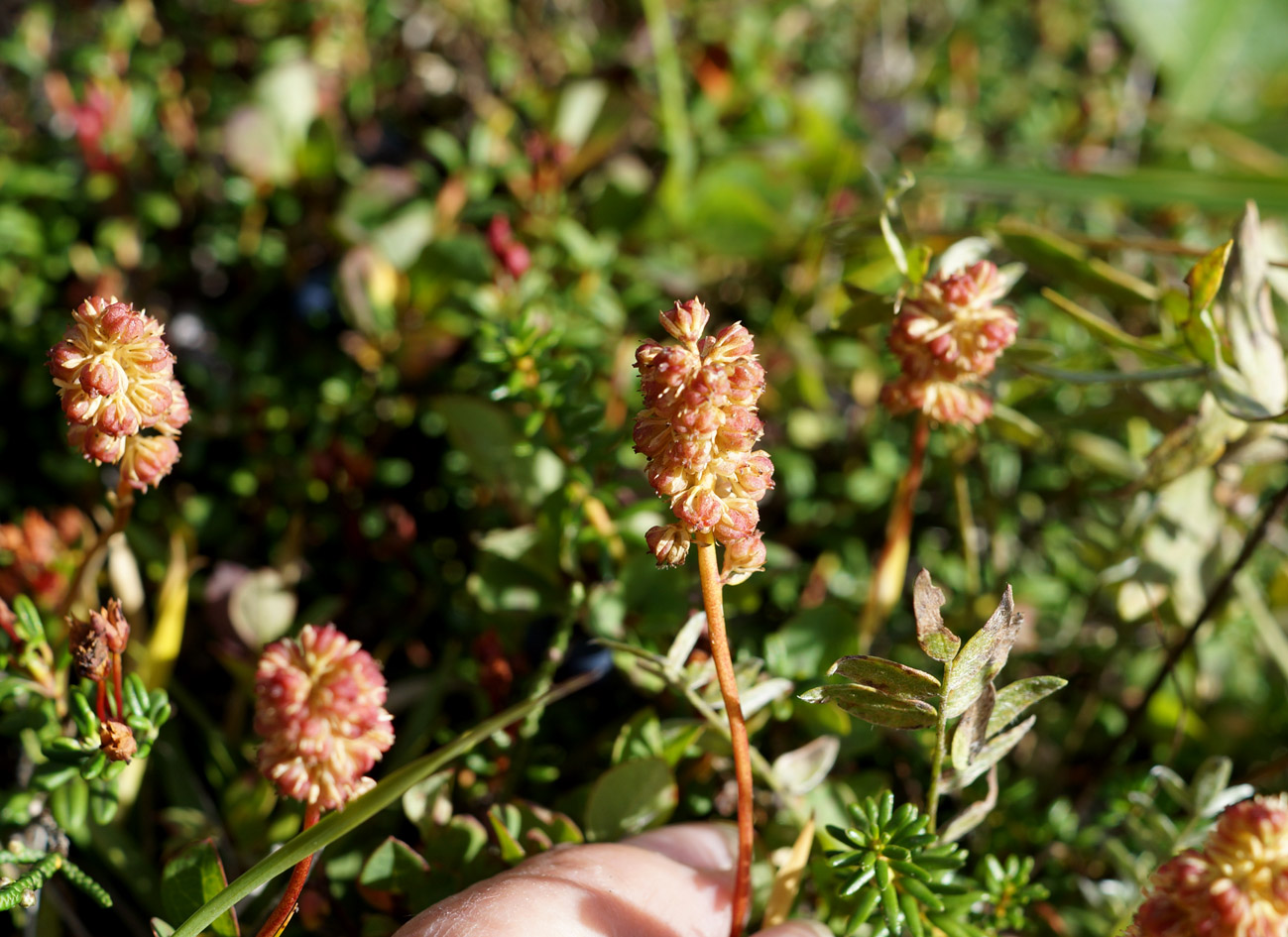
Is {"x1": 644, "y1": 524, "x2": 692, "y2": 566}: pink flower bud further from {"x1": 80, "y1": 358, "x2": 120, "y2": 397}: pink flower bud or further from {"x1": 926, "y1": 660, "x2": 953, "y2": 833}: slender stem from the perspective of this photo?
{"x1": 80, "y1": 358, "x2": 120, "y2": 397}: pink flower bud

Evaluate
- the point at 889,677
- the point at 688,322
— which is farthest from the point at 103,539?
the point at 889,677

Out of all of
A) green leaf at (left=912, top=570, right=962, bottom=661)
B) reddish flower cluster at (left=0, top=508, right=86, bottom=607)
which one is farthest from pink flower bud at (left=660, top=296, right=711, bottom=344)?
reddish flower cluster at (left=0, top=508, right=86, bottom=607)

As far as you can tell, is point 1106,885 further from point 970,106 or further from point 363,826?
point 970,106

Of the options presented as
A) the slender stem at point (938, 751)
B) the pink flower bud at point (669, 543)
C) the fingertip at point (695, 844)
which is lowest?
the fingertip at point (695, 844)

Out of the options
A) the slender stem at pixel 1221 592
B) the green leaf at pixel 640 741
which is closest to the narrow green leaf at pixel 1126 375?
the slender stem at pixel 1221 592

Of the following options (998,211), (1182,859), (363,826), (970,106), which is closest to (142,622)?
(363,826)

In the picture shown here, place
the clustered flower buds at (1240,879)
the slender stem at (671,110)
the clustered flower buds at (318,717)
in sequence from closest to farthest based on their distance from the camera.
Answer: the clustered flower buds at (1240,879), the clustered flower buds at (318,717), the slender stem at (671,110)

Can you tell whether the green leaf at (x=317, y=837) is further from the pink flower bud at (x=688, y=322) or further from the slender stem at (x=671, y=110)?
the slender stem at (x=671, y=110)
